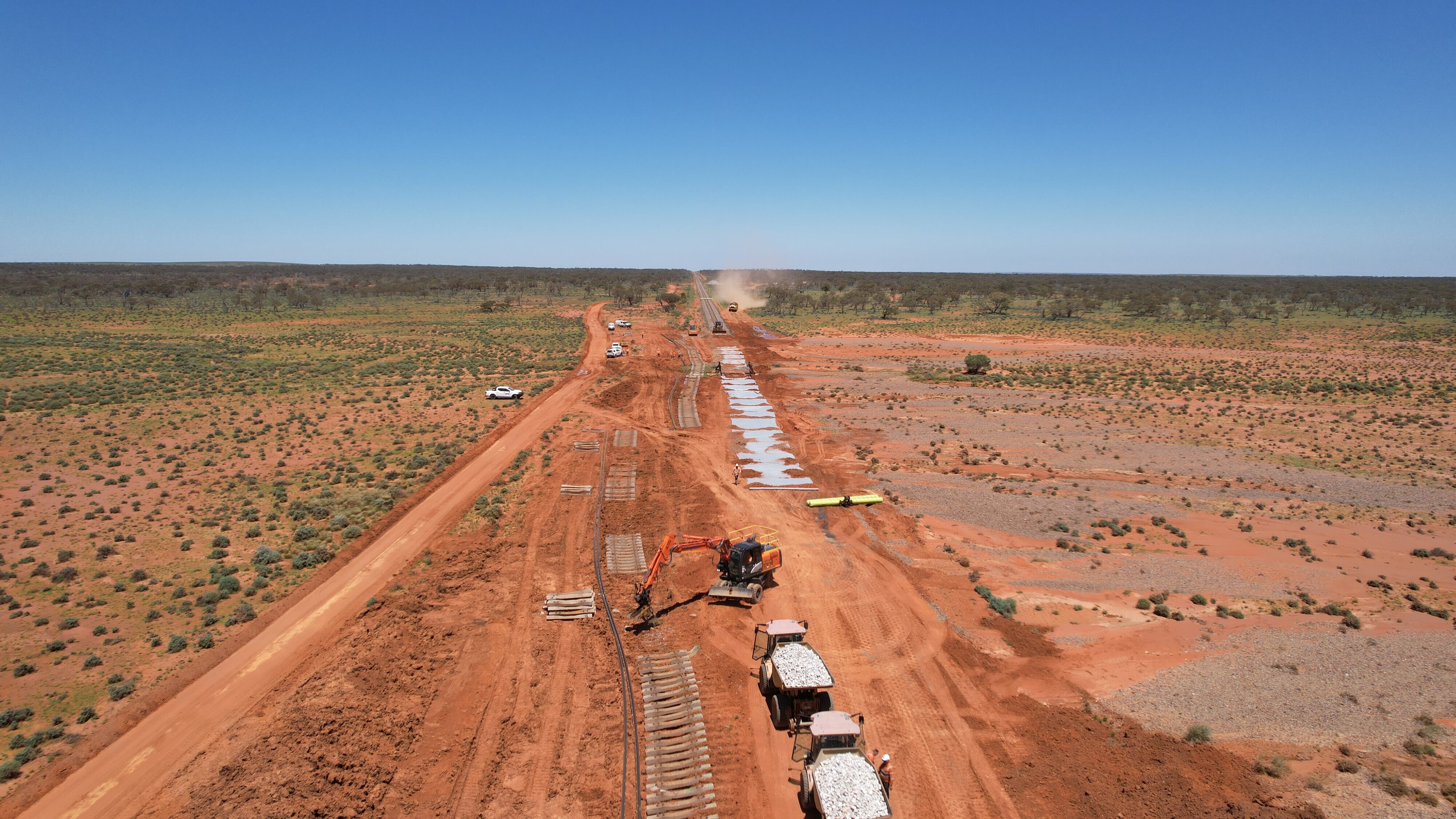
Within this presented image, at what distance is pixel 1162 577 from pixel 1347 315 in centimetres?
14571

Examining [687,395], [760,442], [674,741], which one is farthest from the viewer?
[687,395]

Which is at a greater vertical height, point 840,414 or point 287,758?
point 840,414

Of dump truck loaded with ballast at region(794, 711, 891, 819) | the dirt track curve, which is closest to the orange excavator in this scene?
the dirt track curve

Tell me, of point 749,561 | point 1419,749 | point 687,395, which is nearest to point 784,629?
point 749,561

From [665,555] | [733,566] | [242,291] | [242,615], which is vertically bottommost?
[242,615]

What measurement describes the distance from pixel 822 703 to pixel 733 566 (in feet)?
23.1

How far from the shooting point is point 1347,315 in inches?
4872

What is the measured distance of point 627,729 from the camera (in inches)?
680

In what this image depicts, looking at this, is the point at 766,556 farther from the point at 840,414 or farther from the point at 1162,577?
the point at 840,414

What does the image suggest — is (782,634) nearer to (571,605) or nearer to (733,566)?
(733,566)

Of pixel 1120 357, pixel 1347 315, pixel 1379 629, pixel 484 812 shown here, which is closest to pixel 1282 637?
pixel 1379 629

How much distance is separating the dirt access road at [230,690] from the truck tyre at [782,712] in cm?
1478

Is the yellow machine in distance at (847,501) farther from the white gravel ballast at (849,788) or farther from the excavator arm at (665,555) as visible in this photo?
the white gravel ballast at (849,788)

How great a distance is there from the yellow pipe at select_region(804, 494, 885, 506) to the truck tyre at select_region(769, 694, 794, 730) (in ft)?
50.7
